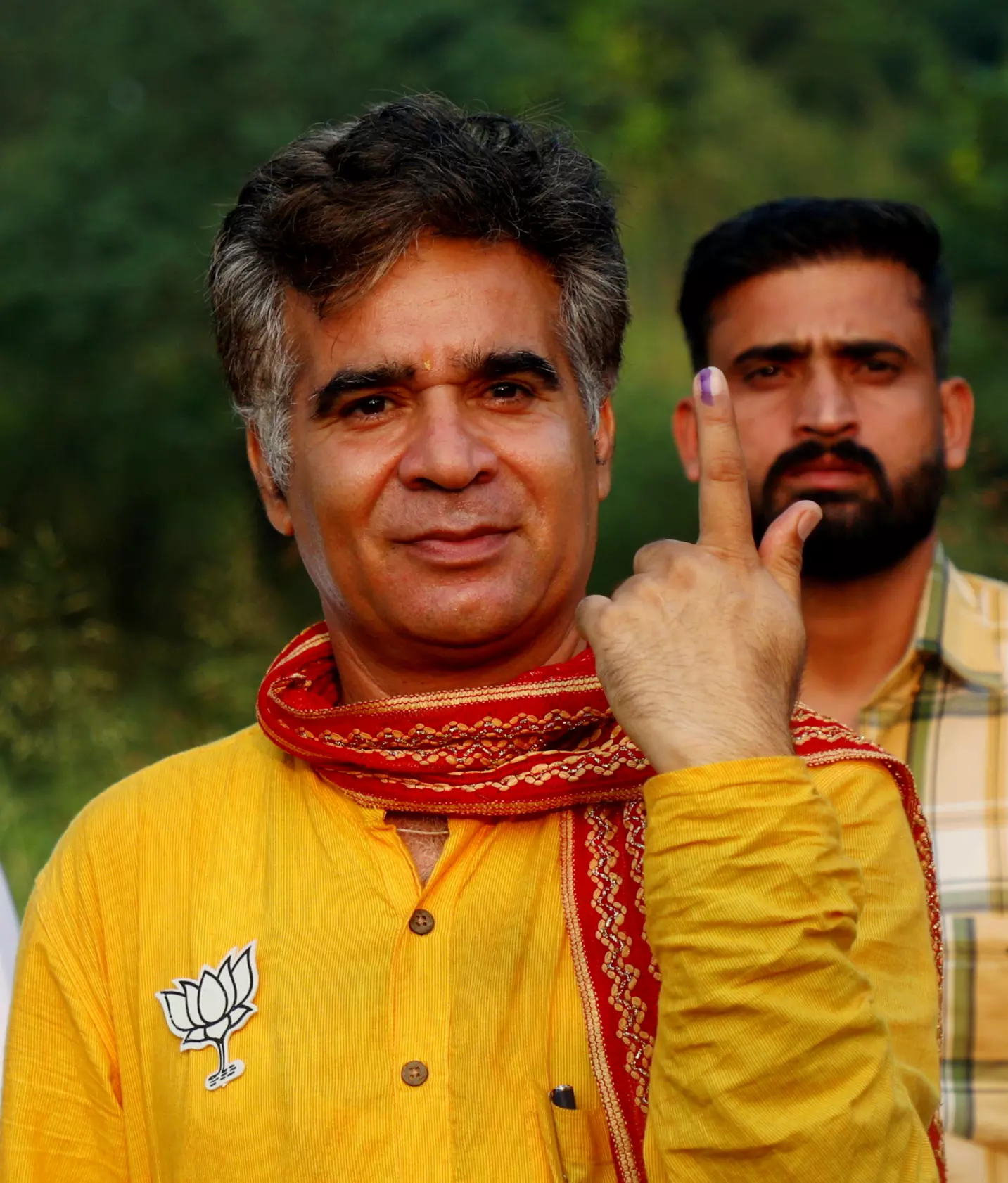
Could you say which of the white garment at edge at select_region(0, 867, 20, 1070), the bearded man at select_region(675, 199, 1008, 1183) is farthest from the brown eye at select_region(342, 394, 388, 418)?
the bearded man at select_region(675, 199, 1008, 1183)

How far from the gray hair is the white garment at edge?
111cm

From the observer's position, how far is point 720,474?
2.08m

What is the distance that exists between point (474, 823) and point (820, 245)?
229 centimetres

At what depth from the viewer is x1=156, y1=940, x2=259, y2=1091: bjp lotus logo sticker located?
86.8 inches

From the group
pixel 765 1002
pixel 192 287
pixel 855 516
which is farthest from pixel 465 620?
pixel 192 287

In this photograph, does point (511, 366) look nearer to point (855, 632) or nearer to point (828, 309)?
point (855, 632)

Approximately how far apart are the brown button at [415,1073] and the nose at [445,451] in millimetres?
711

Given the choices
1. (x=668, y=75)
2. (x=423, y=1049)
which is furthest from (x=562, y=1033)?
(x=668, y=75)

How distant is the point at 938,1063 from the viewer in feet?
6.66

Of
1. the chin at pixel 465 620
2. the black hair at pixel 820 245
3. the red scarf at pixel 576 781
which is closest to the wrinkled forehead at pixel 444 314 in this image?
the chin at pixel 465 620

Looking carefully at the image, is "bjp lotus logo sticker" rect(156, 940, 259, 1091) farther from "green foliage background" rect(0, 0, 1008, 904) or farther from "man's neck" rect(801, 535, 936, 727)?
"green foliage background" rect(0, 0, 1008, 904)

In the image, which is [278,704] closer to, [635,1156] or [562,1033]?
[562,1033]

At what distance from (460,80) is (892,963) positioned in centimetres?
728

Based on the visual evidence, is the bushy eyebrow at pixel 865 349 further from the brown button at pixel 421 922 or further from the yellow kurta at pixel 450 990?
the brown button at pixel 421 922
